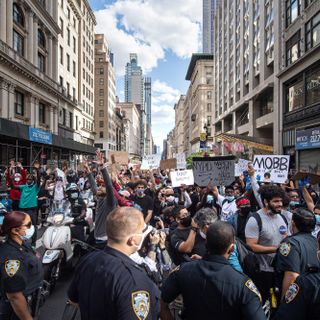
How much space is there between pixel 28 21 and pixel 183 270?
3624 centimetres

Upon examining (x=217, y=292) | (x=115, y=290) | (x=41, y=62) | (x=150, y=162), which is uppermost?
(x=41, y=62)

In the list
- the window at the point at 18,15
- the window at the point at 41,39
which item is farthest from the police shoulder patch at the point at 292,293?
the window at the point at 41,39

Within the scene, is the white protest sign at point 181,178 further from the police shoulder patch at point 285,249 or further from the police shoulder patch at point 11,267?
the police shoulder patch at point 11,267

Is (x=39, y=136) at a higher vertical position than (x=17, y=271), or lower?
higher

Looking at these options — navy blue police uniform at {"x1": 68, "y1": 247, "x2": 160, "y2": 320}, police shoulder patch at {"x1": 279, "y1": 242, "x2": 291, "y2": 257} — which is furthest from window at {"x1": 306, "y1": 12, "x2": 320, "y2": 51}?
navy blue police uniform at {"x1": 68, "y1": 247, "x2": 160, "y2": 320}

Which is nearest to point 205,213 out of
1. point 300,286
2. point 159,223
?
point 300,286

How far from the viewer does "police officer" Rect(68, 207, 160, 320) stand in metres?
1.81

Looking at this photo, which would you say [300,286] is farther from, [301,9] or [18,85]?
[18,85]

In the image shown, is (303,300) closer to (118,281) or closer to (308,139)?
(118,281)

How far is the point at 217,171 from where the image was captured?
6.95 meters

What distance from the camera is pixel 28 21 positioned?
3234 centimetres

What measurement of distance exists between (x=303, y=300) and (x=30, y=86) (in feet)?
110

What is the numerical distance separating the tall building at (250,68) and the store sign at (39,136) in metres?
19.0

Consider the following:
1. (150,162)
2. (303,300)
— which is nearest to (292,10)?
(150,162)
